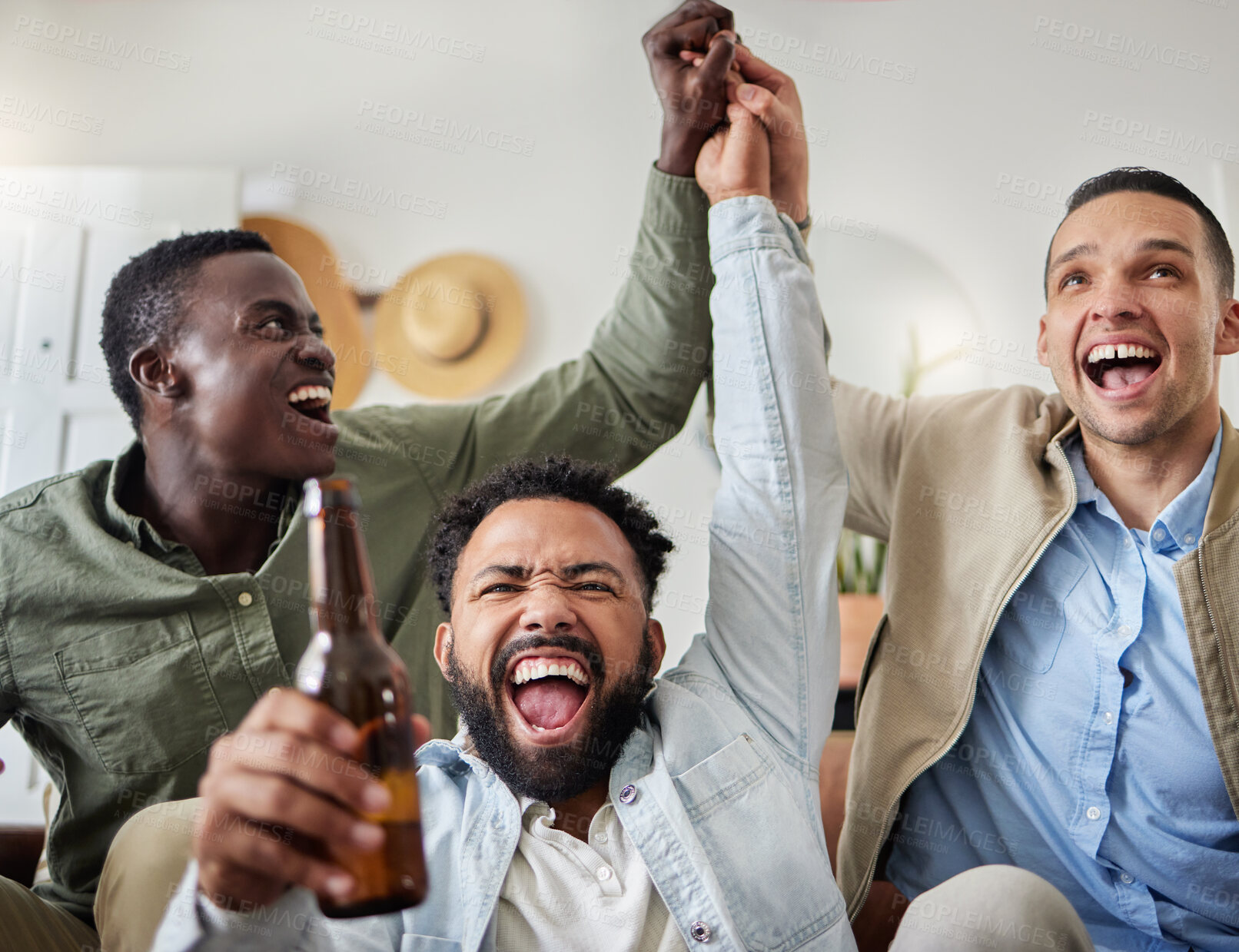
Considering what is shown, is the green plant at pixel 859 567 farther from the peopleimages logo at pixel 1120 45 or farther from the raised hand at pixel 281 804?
the raised hand at pixel 281 804

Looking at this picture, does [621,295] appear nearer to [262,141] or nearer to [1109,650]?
[1109,650]

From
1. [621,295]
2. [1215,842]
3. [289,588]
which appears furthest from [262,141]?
[1215,842]

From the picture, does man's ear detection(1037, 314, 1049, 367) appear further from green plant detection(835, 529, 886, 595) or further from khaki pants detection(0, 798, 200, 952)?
khaki pants detection(0, 798, 200, 952)

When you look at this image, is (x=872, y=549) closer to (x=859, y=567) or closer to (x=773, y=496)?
(x=859, y=567)

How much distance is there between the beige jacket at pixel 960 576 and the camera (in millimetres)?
1514

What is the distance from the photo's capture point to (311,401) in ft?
6.19

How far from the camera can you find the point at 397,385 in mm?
3295

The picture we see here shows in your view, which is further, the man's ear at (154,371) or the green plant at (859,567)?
the green plant at (859,567)

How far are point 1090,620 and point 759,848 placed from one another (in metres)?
0.65

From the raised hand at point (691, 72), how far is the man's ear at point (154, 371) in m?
0.99

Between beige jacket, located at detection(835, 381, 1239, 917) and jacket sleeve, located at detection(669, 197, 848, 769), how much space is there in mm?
172

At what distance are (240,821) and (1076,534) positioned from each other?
4.29 feet

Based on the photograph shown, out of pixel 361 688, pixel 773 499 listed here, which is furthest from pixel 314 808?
pixel 773 499

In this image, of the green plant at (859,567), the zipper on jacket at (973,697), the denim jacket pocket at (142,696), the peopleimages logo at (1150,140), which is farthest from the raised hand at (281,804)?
the peopleimages logo at (1150,140)
